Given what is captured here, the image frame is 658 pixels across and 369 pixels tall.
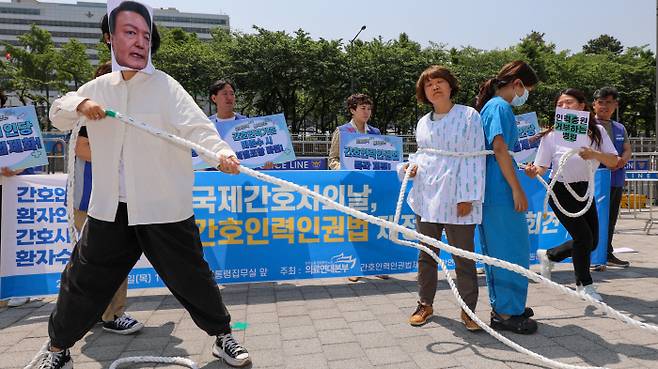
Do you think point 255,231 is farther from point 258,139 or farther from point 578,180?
point 578,180

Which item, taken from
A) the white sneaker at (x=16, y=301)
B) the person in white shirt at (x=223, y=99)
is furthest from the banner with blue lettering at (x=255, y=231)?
the person in white shirt at (x=223, y=99)

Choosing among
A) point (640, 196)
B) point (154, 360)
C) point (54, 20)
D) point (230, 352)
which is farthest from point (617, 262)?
point (54, 20)

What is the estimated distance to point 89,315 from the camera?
8.27 feet

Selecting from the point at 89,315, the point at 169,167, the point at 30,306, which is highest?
the point at 169,167

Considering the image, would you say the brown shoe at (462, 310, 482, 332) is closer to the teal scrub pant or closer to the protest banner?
the teal scrub pant

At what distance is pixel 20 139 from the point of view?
390 centimetres

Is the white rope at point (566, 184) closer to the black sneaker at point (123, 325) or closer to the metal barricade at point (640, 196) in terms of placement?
the black sneaker at point (123, 325)

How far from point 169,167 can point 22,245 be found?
2.32 m

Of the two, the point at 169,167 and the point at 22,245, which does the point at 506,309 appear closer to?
the point at 169,167

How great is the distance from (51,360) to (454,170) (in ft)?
8.53

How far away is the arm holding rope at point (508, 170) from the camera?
118 inches

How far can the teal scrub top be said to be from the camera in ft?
9.98

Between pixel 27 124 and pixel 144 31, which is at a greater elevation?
pixel 144 31

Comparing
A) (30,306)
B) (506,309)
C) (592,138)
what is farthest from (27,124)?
(592,138)
